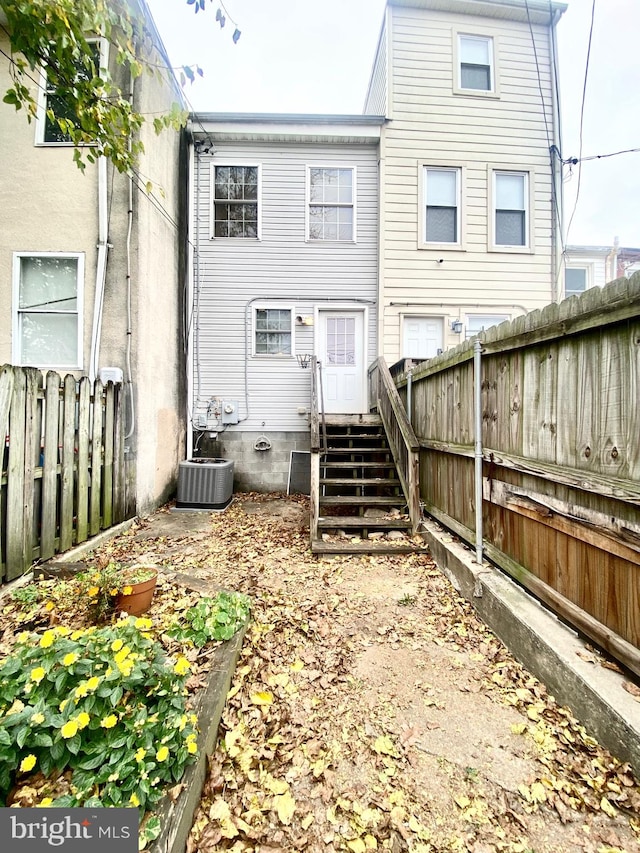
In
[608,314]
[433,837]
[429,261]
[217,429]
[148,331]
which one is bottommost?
[433,837]

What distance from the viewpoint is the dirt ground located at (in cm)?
132

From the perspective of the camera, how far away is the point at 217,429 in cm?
673

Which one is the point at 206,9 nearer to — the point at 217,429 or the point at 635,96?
the point at 217,429

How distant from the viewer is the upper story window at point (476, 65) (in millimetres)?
6855

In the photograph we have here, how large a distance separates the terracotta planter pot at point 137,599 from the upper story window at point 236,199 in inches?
252

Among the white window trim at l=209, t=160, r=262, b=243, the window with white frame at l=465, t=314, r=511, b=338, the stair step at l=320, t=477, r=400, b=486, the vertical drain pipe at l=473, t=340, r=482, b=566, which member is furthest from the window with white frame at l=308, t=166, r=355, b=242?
the vertical drain pipe at l=473, t=340, r=482, b=566

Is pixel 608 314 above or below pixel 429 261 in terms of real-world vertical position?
below

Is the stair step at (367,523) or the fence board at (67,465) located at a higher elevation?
the fence board at (67,465)

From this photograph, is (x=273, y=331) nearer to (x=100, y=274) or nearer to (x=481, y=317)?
(x=100, y=274)

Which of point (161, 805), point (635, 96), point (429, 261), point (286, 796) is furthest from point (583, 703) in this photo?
point (635, 96)

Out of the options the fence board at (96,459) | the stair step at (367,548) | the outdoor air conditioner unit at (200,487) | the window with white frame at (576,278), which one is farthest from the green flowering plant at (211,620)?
the window with white frame at (576,278)

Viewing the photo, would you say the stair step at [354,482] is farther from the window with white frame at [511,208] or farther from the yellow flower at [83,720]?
the window with white frame at [511,208]

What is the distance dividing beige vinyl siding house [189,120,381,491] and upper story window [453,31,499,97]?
194cm

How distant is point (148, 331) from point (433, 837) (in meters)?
5.59
